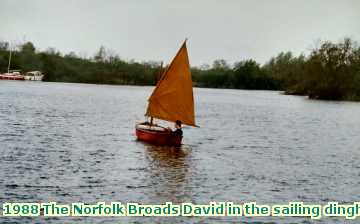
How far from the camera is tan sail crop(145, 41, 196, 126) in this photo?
43.5 metres

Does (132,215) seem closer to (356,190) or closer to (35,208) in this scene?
(35,208)

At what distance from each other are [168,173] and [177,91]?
13.1 m

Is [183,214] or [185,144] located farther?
[185,144]

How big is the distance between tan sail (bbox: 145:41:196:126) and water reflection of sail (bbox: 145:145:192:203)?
3.03 m

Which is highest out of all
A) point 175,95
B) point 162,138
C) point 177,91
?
point 177,91

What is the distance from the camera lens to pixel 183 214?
76.6 feet

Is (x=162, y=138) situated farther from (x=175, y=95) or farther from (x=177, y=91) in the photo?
(x=177, y=91)

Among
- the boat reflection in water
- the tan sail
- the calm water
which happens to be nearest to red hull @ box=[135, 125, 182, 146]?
the boat reflection in water

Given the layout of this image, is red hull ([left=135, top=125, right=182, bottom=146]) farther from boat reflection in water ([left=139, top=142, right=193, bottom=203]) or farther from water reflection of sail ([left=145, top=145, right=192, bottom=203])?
water reflection of sail ([left=145, top=145, right=192, bottom=203])

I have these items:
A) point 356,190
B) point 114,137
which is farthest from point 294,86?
point 356,190

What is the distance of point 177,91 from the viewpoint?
43719mm

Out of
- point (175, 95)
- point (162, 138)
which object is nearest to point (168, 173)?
point (162, 138)

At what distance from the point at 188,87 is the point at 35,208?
22581 millimetres

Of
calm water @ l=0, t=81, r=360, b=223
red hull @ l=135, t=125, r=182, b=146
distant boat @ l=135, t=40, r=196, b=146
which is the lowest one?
calm water @ l=0, t=81, r=360, b=223
